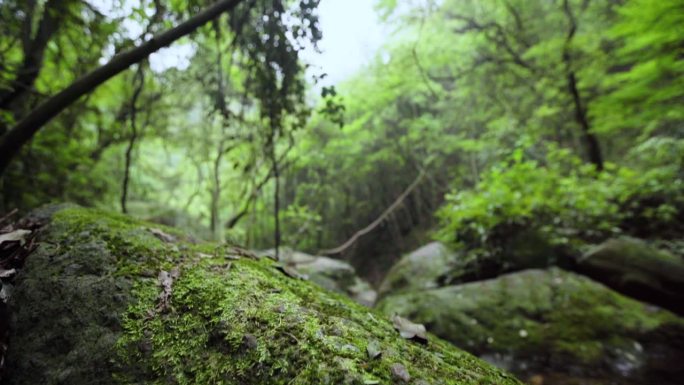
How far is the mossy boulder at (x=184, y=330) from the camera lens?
113cm

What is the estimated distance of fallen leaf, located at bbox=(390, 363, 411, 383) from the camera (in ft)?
3.65

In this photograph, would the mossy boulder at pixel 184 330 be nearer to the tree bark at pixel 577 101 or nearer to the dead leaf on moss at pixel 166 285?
the dead leaf on moss at pixel 166 285

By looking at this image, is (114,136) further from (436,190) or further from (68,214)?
(436,190)

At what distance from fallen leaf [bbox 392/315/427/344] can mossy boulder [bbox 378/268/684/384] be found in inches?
68.1

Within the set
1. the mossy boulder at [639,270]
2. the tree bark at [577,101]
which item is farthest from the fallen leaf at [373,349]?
the tree bark at [577,101]

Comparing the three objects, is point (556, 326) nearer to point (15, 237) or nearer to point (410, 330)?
point (410, 330)

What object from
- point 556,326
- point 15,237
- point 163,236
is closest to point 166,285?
point 163,236

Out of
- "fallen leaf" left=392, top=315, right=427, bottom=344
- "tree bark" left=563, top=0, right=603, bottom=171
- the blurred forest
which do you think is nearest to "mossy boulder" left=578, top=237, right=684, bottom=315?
the blurred forest

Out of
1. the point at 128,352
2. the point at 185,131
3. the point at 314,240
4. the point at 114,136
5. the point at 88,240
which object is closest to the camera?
the point at 128,352

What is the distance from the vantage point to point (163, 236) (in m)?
2.03

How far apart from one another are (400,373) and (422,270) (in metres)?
6.35

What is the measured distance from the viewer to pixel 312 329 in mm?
1269

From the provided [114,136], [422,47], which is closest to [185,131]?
[114,136]

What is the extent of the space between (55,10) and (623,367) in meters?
7.86
